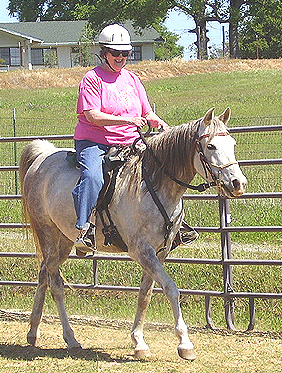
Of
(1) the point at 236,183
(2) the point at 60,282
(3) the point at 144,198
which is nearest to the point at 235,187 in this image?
(1) the point at 236,183

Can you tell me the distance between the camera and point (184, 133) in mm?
4723

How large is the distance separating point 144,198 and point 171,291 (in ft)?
2.28

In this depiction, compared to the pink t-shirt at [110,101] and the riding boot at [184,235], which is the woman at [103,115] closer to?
the pink t-shirt at [110,101]

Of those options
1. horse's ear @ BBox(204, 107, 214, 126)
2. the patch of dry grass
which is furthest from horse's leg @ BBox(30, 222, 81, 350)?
the patch of dry grass

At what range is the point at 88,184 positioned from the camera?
488 cm

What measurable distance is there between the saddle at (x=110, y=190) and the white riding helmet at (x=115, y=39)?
757 millimetres

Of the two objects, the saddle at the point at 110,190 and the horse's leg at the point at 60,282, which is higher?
the saddle at the point at 110,190

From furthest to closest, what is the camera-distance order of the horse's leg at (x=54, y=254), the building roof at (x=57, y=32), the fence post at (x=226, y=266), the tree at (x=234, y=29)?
the building roof at (x=57, y=32)
the tree at (x=234, y=29)
the fence post at (x=226, y=266)
the horse's leg at (x=54, y=254)

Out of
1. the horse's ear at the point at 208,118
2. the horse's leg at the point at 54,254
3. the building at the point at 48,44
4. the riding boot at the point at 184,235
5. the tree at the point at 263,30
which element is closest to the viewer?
the horse's ear at the point at 208,118

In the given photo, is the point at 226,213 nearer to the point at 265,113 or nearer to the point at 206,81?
the point at 265,113

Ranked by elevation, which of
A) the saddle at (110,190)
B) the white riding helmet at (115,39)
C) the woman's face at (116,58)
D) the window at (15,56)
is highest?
the window at (15,56)

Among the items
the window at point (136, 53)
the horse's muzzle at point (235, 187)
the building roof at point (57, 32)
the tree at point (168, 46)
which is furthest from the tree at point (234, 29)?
the horse's muzzle at point (235, 187)

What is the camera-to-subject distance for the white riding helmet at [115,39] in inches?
197

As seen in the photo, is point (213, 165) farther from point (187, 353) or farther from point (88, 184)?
point (187, 353)
